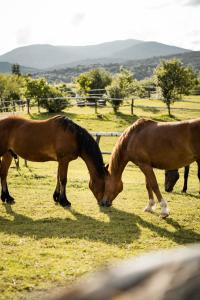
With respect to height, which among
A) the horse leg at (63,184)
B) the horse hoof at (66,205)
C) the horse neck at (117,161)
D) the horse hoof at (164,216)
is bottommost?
the horse hoof at (66,205)

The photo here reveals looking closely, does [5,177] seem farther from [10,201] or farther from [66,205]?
[66,205]

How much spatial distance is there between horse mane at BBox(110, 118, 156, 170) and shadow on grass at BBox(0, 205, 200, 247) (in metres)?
1.17

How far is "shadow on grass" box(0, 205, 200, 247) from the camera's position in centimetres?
705

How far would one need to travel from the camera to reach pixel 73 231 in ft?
24.2

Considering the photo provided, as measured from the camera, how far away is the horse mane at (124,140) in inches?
334

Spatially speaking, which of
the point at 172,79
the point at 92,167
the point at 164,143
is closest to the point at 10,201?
the point at 92,167

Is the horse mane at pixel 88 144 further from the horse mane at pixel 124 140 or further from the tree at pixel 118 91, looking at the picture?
the tree at pixel 118 91

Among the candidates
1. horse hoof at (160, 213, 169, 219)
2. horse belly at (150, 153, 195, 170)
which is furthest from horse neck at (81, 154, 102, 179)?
horse hoof at (160, 213, 169, 219)

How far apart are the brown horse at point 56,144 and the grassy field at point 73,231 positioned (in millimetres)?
525

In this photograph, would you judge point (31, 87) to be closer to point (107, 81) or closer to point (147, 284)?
point (107, 81)

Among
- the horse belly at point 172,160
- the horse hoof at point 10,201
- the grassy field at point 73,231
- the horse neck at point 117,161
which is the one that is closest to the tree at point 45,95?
the grassy field at point 73,231

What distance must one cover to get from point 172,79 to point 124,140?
3082 cm

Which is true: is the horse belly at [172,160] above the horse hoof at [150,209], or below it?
above

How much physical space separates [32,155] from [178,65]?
106ft
